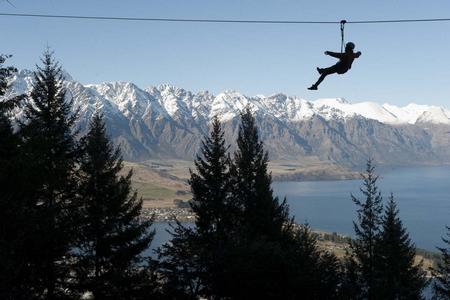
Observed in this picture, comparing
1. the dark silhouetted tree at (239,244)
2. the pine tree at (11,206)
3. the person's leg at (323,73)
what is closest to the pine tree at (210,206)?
the dark silhouetted tree at (239,244)

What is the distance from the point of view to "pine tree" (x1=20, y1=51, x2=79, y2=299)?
14.2 m

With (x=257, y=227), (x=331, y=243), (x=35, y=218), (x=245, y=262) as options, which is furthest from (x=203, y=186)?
(x=331, y=243)

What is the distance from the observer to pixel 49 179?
1470 cm

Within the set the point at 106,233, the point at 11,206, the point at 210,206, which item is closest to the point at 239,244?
the point at 210,206

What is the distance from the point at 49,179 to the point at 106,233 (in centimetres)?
743

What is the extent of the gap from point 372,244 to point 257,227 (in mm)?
10781

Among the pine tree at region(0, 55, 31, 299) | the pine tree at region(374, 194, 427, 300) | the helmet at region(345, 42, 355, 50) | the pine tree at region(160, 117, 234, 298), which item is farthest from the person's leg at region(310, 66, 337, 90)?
the pine tree at region(374, 194, 427, 300)

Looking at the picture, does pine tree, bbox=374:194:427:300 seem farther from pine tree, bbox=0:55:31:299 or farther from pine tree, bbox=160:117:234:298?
pine tree, bbox=0:55:31:299

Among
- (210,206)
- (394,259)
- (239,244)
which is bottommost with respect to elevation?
(394,259)

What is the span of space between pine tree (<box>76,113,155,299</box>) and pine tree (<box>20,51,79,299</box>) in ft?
3.20

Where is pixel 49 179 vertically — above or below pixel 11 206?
above

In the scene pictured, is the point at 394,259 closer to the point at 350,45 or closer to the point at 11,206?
the point at 350,45

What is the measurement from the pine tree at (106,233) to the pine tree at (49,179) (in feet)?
A: 3.20

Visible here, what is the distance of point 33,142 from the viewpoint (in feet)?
45.5
